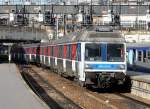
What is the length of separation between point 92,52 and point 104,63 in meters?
0.82

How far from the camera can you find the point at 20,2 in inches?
2625

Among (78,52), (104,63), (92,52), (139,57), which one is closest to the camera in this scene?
(104,63)

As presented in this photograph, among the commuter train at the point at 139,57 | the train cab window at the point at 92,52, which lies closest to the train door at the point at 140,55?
the commuter train at the point at 139,57

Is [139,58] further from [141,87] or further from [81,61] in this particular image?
[141,87]

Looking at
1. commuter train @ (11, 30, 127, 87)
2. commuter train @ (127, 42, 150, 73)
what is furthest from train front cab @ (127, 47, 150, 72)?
commuter train @ (11, 30, 127, 87)

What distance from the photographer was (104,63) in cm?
2478

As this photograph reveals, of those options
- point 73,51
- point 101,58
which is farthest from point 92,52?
point 73,51

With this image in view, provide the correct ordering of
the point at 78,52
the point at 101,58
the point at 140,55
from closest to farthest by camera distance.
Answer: the point at 101,58 → the point at 78,52 → the point at 140,55

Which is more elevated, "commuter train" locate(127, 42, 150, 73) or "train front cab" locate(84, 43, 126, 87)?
"train front cab" locate(84, 43, 126, 87)

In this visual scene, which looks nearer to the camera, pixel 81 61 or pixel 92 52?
pixel 92 52

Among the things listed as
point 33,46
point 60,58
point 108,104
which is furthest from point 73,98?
point 33,46

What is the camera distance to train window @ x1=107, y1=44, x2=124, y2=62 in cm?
2497

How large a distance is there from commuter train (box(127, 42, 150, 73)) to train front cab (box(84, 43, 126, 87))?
17881 mm

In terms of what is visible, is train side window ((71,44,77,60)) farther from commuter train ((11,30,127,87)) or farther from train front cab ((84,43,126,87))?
train front cab ((84,43,126,87))
